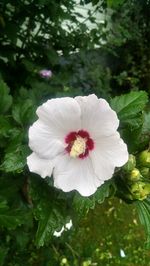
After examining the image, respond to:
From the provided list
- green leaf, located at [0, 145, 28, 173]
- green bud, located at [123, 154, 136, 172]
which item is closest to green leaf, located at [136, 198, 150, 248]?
green bud, located at [123, 154, 136, 172]

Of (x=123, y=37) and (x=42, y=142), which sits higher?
(x=42, y=142)

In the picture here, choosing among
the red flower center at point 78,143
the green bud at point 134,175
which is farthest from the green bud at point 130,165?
the red flower center at point 78,143

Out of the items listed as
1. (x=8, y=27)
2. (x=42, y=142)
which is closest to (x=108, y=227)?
(x=8, y=27)

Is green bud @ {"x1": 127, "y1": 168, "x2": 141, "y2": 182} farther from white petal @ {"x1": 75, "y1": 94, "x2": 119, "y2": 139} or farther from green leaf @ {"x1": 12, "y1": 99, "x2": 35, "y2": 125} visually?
green leaf @ {"x1": 12, "y1": 99, "x2": 35, "y2": 125}

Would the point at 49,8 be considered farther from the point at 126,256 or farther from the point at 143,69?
the point at 143,69

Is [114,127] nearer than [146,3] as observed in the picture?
Yes

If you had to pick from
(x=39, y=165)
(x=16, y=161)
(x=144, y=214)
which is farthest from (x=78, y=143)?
(x=144, y=214)

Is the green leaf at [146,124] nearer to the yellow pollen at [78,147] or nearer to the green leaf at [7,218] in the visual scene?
the yellow pollen at [78,147]

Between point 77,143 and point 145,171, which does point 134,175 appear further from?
point 77,143

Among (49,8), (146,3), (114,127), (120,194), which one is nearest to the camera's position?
(114,127)
